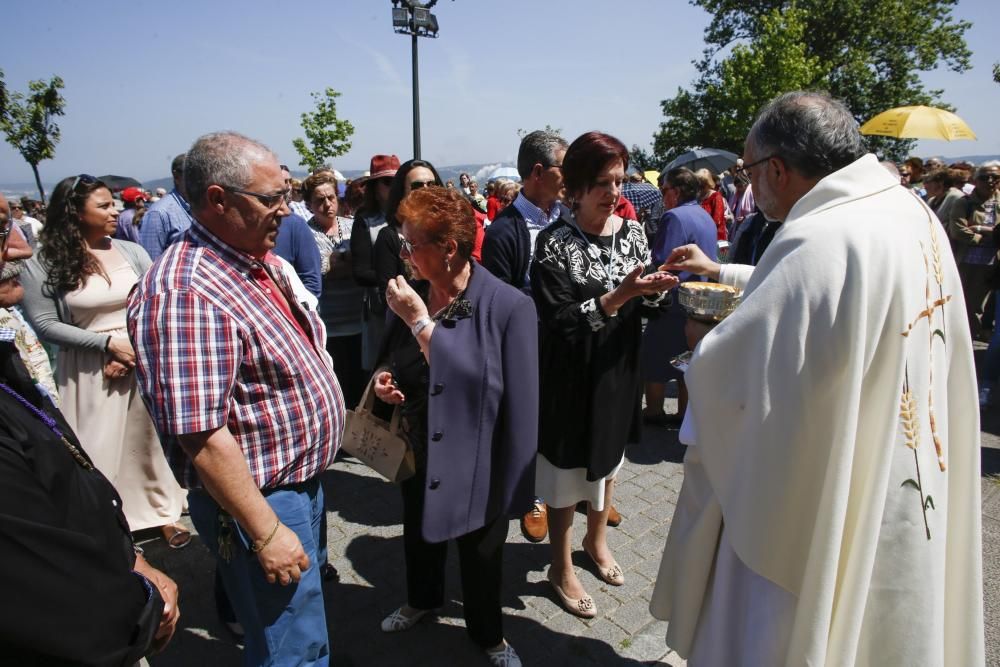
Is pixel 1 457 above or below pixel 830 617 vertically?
above

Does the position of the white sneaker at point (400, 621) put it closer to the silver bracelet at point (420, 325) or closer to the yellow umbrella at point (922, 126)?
the silver bracelet at point (420, 325)

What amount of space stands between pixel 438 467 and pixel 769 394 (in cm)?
115

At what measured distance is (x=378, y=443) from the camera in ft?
7.75

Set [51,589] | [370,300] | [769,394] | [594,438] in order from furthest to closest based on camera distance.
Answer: [370,300], [594,438], [769,394], [51,589]

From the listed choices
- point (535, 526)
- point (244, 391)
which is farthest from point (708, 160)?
point (244, 391)

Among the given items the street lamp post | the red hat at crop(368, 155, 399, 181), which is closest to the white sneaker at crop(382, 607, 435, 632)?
the red hat at crop(368, 155, 399, 181)

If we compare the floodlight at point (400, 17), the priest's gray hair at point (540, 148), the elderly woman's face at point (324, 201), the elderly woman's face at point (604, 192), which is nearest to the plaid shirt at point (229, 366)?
the elderly woman's face at point (604, 192)

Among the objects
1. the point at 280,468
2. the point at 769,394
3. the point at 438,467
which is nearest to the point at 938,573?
the point at 769,394

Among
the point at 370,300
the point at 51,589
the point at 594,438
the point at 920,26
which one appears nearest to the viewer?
the point at 51,589

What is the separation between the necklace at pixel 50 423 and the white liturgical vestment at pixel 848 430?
1490 millimetres

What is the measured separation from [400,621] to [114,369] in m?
2.02

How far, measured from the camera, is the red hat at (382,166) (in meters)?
4.15

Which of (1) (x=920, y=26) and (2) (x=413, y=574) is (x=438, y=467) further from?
(1) (x=920, y=26)

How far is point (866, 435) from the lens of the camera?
1.53 meters
